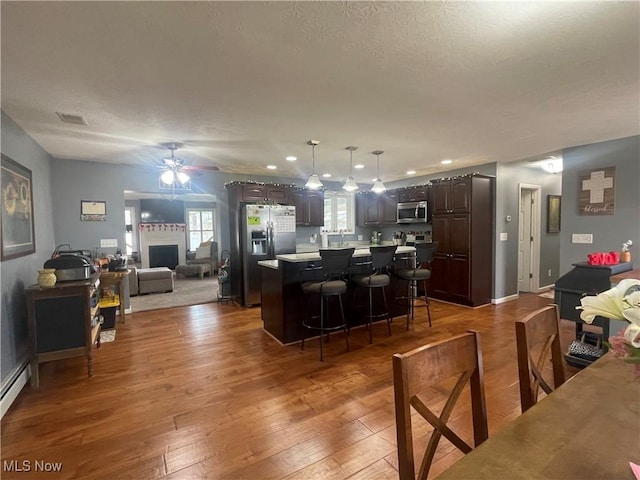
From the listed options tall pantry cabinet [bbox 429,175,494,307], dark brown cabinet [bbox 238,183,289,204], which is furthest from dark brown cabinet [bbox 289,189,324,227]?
tall pantry cabinet [bbox 429,175,494,307]

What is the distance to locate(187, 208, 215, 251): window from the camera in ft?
35.4

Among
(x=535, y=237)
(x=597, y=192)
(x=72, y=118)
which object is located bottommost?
(x=535, y=237)

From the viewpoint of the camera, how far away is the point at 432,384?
3.27 ft

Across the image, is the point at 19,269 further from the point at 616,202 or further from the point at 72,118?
the point at 616,202

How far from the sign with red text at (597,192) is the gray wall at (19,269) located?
21.0 feet

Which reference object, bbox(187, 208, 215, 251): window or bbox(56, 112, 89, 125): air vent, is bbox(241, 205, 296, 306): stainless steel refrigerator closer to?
bbox(56, 112, 89, 125): air vent

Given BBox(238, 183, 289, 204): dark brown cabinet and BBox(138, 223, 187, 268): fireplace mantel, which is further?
BBox(138, 223, 187, 268): fireplace mantel


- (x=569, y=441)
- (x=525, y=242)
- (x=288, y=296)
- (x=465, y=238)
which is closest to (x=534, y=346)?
(x=569, y=441)

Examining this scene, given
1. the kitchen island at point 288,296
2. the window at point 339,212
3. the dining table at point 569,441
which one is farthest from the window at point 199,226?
the dining table at point 569,441

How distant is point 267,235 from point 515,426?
480 cm

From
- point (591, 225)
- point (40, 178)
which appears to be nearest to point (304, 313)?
point (40, 178)

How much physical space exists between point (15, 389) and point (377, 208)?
6.12 meters

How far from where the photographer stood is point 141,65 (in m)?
2.02

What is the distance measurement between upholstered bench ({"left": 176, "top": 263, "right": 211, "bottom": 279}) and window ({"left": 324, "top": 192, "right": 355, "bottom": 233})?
13.1 feet
